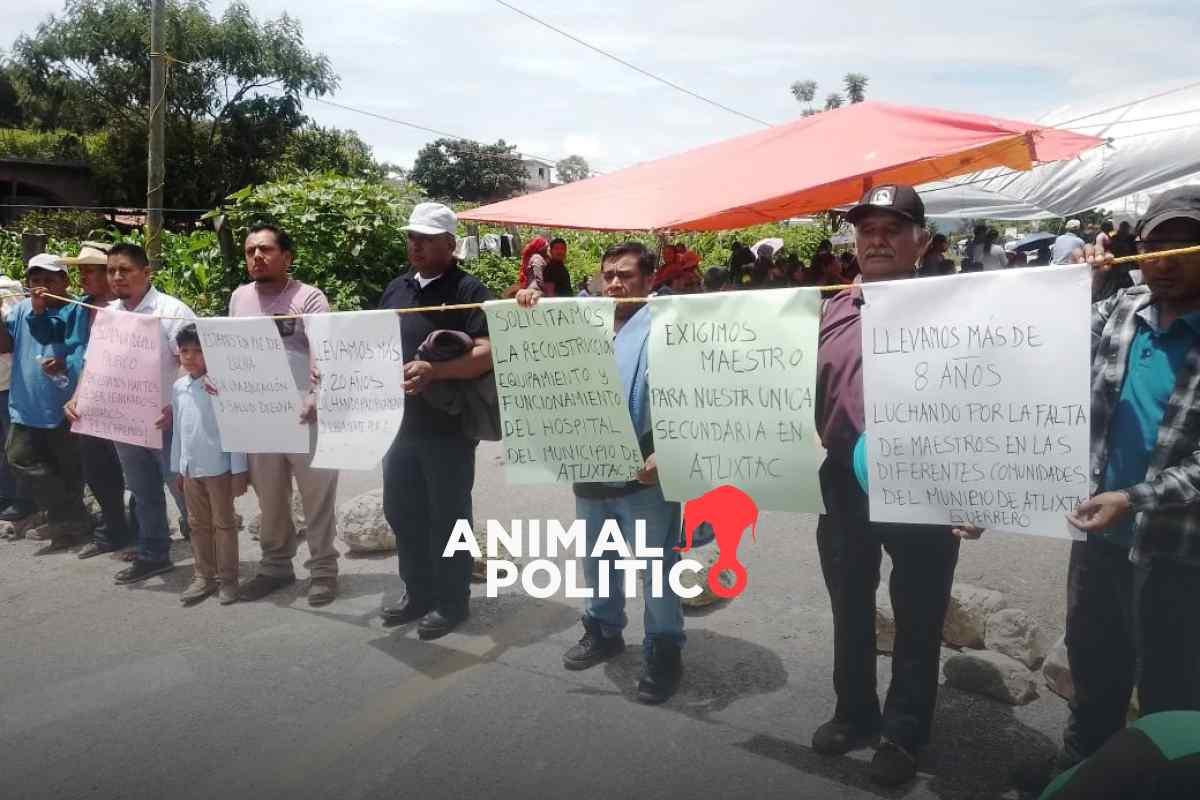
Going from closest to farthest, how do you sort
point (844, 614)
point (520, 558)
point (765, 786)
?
point (765, 786) → point (844, 614) → point (520, 558)

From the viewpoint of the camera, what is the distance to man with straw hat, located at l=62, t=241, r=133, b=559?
568 cm

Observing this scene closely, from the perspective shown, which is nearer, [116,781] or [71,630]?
[116,781]

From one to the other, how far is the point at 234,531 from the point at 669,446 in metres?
2.77

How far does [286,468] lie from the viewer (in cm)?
489

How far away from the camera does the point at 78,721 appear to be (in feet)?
11.9

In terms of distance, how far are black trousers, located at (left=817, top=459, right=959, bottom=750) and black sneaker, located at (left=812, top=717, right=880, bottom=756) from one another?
0.08 ft

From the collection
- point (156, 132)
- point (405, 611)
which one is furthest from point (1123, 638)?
point (156, 132)

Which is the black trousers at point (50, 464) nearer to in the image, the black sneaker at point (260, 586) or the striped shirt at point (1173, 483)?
the black sneaker at point (260, 586)

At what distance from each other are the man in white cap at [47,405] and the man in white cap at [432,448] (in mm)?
2685

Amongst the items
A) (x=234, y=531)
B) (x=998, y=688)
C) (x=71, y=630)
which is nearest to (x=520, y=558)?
(x=234, y=531)

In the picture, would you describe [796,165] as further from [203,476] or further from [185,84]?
[185,84]

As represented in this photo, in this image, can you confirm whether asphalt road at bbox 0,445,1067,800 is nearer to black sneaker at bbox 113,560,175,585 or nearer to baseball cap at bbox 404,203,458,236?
black sneaker at bbox 113,560,175,585

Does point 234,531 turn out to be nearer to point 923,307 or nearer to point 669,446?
point 669,446

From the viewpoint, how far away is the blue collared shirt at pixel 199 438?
4.80 m
